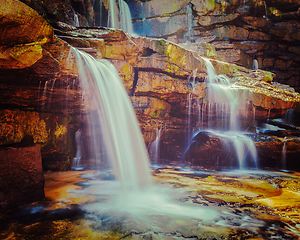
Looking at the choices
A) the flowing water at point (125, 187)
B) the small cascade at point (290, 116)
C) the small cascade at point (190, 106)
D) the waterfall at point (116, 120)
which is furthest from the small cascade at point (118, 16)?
the small cascade at point (290, 116)

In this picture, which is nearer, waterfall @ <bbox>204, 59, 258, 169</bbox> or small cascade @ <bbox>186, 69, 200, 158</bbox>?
small cascade @ <bbox>186, 69, 200, 158</bbox>

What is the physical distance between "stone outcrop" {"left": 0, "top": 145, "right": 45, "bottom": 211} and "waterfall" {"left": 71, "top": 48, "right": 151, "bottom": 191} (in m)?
2.05

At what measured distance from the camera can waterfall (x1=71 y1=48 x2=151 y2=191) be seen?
5.29 meters

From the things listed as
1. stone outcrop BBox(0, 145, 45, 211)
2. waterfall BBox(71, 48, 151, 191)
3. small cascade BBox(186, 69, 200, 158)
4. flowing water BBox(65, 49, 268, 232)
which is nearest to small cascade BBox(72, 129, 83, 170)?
flowing water BBox(65, 49, 268, 232)

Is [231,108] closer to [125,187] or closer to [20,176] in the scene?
[125,187]

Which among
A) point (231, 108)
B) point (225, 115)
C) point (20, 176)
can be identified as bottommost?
point (20, 176)

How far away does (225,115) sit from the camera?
966 centimetres

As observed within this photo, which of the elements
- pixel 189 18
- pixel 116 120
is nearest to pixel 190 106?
pixel 116 120

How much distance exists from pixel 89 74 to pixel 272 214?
5.26 metres

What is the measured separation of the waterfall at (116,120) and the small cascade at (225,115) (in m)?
3.85

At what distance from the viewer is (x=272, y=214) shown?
137 inches

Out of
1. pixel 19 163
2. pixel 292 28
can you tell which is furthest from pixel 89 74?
pixel 292 28

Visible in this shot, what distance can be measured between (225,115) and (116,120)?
6162mm

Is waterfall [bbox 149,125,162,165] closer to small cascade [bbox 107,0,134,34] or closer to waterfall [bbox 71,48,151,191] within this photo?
waterfall [bbox 71,48,151,191]
